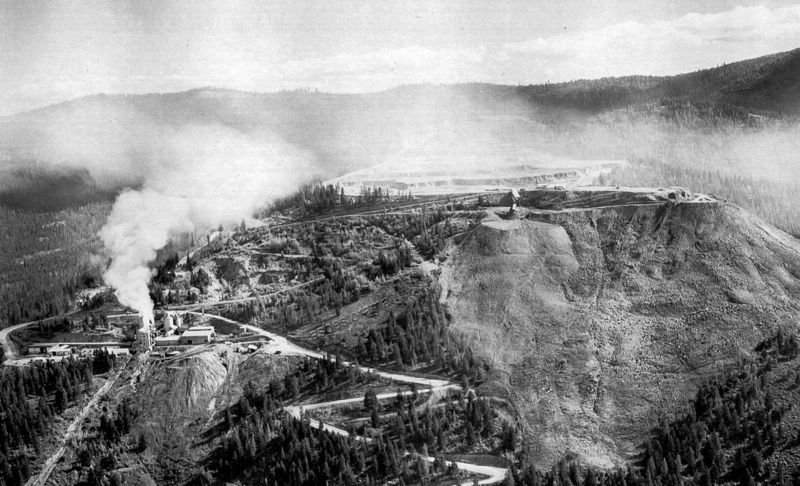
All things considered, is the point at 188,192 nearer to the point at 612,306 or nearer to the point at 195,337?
the point at 195,337

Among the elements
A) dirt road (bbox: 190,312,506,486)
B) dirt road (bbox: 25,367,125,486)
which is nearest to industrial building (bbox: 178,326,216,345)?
dirt road (bbox: 190,312,506,486)

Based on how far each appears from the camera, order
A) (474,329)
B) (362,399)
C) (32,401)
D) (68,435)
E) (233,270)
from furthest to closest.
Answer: (233,270), (474,329), (32,401), (362,399), (68,435)

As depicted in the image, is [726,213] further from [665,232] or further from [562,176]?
[562,176]

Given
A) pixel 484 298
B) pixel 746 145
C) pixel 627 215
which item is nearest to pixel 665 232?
pixel 627 215

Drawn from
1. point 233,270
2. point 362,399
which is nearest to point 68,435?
point 362,399

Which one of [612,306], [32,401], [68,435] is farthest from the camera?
[612,306]

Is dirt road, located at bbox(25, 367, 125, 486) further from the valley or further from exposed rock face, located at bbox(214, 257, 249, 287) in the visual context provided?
exposed rock face, located at bbox(214, 257, 249, 287)

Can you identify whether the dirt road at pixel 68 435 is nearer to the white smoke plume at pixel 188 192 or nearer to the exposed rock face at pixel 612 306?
the white smoke plume at pixel 188 192
